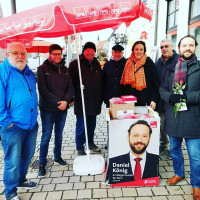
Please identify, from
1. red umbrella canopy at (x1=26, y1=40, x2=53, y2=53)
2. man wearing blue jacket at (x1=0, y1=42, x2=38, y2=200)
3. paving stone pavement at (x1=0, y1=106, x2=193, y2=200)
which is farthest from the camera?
red umbrella canopy at (x1=26, y1=40, x2=53, y2=53)

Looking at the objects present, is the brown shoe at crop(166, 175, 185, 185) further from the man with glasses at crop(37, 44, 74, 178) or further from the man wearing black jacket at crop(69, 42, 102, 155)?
the man with glasses at crop(37, 44, 74, 178)

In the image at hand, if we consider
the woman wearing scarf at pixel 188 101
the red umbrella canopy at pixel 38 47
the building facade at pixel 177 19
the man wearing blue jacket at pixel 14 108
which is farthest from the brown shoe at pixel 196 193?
the red umbrella canopy at pixel 38 47

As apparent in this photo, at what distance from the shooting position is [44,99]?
3064 mm

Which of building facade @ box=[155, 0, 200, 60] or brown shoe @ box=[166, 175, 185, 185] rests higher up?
building facade @ box=[155, 0, 200, 60]

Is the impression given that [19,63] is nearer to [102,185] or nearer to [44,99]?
[44,99]

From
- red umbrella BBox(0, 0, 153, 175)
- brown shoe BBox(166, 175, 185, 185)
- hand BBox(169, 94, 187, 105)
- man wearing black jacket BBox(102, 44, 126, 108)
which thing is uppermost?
red umbrella BBox(0, 0, 153, 175)

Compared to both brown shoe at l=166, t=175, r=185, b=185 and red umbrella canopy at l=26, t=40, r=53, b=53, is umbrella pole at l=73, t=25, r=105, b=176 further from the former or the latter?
red umbrella canopy at l=26, t=40, r=53, b=53

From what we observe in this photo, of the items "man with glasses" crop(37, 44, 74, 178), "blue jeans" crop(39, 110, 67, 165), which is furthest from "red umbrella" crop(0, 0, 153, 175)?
"blue jeans" crop(39, 110, 67, 165)

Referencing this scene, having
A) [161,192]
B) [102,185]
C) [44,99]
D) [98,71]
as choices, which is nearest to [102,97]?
[98,71]

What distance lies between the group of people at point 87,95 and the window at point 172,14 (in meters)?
3.64

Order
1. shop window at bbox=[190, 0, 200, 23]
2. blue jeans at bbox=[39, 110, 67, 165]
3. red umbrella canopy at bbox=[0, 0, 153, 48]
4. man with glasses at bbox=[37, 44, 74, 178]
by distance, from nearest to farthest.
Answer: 1. red umbrella canopy at bbox=[0, 0, 153, 48]
2. man with glasses at bbox=[37, 44, 74, 178]
3. blue jeans at bbox=[39, 110, 67, 165]
4. shop window at bbox=[190, 0, 200, 23]

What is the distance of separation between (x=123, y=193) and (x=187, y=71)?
1.77m

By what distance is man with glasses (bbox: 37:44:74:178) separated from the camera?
3051 millimetres

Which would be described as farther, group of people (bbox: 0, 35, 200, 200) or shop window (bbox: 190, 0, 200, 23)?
shop window (bbox: 190, 0, 200, 23)
